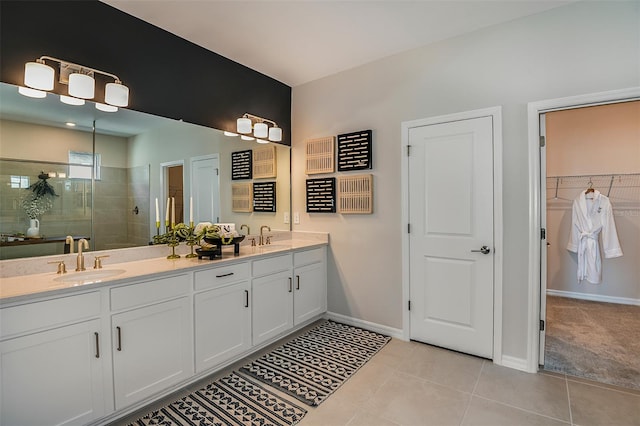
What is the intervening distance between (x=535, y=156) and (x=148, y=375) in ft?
10.2

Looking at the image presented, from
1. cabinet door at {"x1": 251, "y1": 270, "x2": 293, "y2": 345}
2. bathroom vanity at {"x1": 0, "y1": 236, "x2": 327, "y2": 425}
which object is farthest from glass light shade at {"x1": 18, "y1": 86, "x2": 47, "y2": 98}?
cabinet door at {"x1": 251, "y1": 270, "x2": 293, "y2": 345}

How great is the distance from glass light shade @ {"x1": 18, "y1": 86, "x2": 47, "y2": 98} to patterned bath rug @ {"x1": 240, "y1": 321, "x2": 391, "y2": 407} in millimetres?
2376

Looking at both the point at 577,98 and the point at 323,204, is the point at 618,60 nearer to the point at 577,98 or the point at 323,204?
the point at 577,98

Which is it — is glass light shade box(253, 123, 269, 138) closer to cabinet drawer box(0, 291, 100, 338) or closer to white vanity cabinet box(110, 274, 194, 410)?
white vanity cabinet box(110, 274, 194, 410)

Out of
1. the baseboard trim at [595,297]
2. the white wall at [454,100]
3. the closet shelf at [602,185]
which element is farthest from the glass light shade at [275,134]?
the baseboard trim at [595,297]

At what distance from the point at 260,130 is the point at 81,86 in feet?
5.19

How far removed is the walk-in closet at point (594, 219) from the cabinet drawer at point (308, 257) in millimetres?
2443

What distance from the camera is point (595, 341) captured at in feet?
9.55

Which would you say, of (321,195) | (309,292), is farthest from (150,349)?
(321,195)

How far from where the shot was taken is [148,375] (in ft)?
6.45

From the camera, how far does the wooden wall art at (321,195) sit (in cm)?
342

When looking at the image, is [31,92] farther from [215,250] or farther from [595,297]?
[595,297]

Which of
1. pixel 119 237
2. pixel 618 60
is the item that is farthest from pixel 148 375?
pixel 618 60

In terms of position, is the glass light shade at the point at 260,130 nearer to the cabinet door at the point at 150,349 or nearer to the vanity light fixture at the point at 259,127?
the vanity light fixture at the point at 259,127
